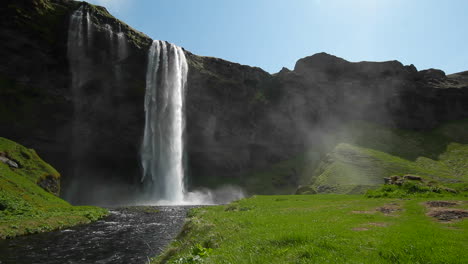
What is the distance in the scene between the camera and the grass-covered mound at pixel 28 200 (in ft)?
86.2

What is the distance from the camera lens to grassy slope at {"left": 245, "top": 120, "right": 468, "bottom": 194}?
7375cm

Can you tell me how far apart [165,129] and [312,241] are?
6671 cm

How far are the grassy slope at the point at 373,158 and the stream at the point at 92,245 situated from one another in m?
51.1

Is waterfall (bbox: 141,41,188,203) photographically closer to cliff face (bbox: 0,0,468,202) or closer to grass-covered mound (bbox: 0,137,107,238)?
cliff face (bbox: 0,0,468,202)

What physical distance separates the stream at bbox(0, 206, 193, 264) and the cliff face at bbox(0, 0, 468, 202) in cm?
4901

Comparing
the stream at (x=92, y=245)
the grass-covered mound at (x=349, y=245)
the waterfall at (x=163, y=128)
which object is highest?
the waterfall at (x=163, y=128)

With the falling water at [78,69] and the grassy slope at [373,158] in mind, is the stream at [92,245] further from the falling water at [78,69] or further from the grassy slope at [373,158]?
the grassy slope at [373,158]

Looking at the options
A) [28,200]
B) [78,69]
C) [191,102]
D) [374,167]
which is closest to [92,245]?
[28,200]

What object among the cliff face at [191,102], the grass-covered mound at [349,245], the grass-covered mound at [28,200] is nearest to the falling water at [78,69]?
the cliff face at [191,102]

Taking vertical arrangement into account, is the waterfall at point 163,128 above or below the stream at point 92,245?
above

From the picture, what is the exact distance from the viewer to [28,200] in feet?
112

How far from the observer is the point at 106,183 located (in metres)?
79.6

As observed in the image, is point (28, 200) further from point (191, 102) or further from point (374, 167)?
point (374, 167)

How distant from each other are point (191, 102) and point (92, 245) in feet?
216
